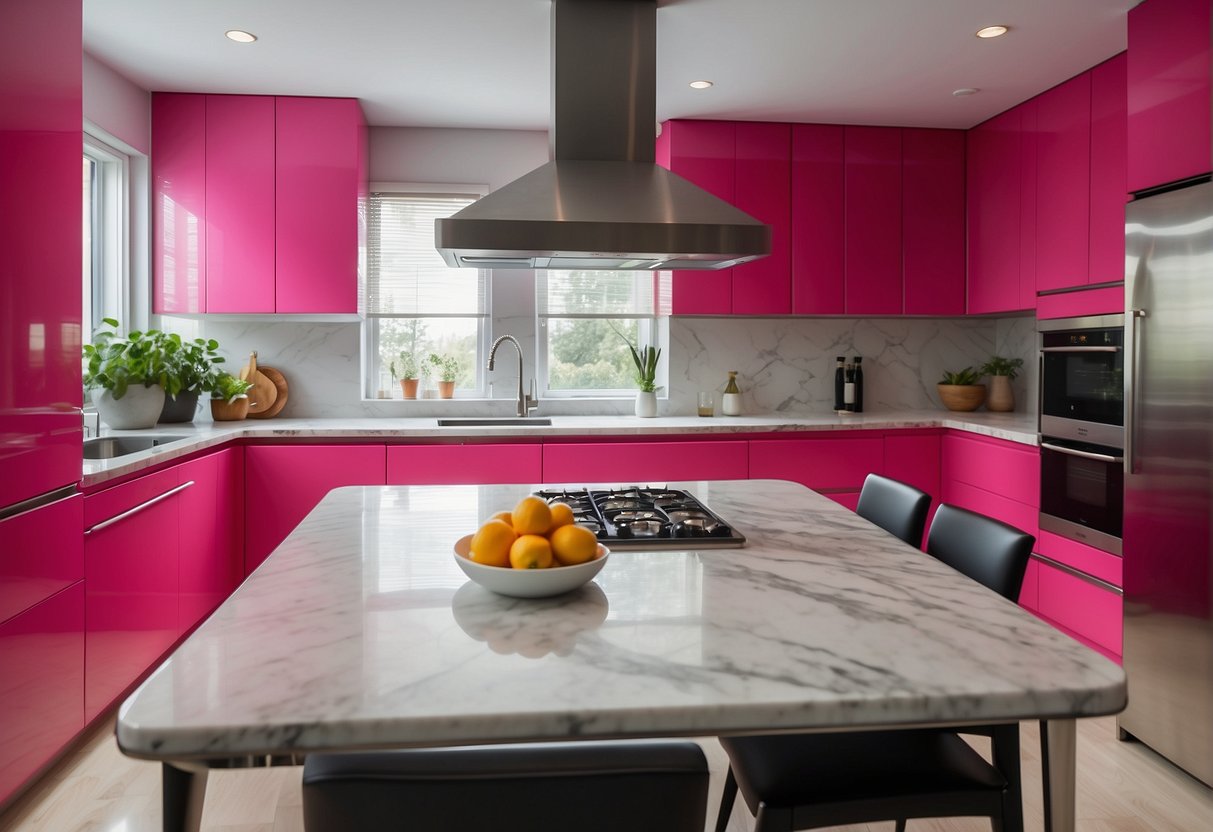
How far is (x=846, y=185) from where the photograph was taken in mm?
4207

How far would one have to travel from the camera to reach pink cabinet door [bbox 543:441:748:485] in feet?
12.2

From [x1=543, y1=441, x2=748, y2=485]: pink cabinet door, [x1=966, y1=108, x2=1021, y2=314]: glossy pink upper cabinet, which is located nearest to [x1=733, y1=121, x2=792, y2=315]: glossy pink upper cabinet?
[x1=543, y1=441, x2=748, y2=485]: pink cabinet door

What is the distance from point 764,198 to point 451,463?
79.2 inches

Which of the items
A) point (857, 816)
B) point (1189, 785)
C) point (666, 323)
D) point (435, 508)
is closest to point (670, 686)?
point (857, 816)

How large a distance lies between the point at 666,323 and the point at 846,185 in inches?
45.1

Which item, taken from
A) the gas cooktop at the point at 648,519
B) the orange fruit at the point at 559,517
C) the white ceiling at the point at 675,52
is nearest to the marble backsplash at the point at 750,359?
the white ceiling at the point at 675,52

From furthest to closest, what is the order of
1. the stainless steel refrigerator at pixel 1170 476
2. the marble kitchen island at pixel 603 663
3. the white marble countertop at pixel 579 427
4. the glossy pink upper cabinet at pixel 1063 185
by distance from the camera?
the white marble countertop at pixel 579 427 < the glossy pink upper cabinet at pixel 1063 185 < the stainless steel refrigerator at pixel 1170 476 < the marble kitchen island at pixel 603 663

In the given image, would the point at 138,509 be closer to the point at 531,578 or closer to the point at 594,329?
the point at 531,578

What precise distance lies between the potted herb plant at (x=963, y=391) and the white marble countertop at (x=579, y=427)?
0.16m

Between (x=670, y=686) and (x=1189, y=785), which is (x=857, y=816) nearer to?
(x=670, y=686)

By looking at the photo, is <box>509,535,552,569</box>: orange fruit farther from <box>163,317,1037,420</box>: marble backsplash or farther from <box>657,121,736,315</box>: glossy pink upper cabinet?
<box>163,317,1037,420</box>: marble backsplash

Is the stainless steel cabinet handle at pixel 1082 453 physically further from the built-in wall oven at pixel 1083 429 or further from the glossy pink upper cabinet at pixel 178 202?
the glossy pink upper cabinet at pixel 178 202

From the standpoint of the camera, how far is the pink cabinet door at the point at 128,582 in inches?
96.7

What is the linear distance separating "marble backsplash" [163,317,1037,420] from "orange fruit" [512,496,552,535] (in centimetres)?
305
